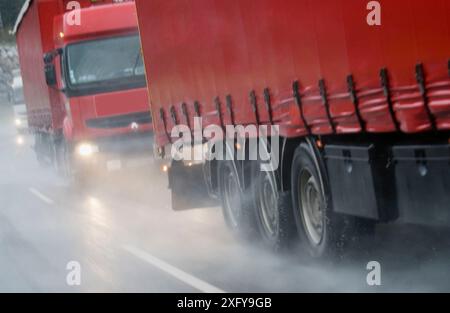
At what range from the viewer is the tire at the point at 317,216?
10.6 m

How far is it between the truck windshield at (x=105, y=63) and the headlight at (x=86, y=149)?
111 centimetres

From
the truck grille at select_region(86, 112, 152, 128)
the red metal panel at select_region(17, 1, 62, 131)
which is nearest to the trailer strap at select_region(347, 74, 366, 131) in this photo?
the truck grille at select_region(86, 112, 152, 128)

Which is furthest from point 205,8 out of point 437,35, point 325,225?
point 437,35

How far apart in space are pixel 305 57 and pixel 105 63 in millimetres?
11500

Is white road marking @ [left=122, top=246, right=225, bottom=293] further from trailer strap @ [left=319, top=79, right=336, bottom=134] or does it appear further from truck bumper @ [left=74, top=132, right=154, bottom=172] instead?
A: truck bumper @ [left=74, top=132, right=154, bottom=172]

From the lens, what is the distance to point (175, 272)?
11.6 m

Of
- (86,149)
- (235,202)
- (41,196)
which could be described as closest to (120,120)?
(86,149)

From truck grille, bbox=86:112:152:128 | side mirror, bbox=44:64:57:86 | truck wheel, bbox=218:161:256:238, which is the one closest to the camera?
truck wheel, bbox=218:161:256:238

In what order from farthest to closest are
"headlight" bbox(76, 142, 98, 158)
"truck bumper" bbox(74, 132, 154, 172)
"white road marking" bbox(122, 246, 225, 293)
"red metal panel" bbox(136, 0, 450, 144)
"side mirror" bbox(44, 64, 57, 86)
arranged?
"side mirror" bbox(44, 64, 57, 86) < "headlight" bbox(76, 142, 98, 158) < "truck bumper" bbox(74, 132, 154, 172) < "white road marking" bbox(122, 246, 225, 293) < "red metal panel" bbox(136, 0, 450, 144)

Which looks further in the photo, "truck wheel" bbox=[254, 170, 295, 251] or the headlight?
the headlight

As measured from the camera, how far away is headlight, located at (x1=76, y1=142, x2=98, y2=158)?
22.0 metres

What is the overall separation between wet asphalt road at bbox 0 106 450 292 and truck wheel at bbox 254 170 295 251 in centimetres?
18

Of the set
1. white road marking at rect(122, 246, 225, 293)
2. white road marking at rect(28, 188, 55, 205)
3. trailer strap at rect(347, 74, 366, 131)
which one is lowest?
white road marking at rect(122, 246, 225, 293)

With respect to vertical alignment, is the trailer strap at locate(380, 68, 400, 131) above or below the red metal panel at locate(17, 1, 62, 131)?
below
